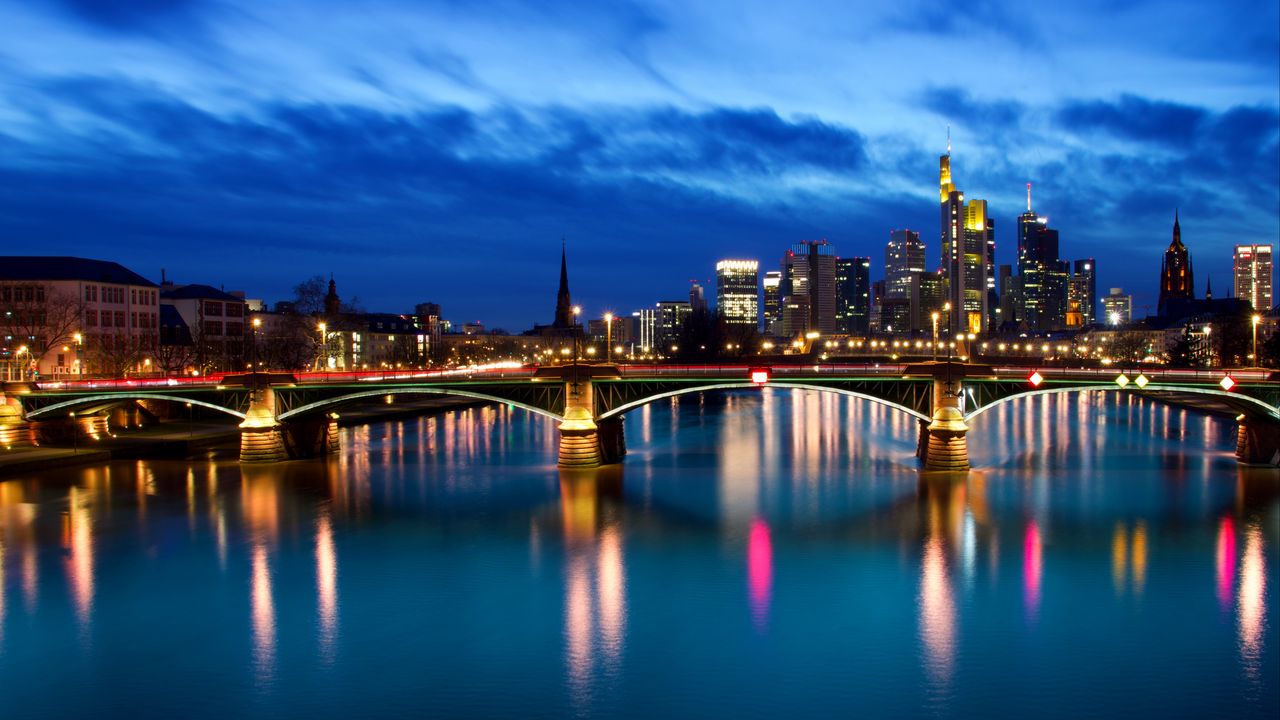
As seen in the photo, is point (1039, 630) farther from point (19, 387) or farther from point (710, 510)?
point (19, 387)

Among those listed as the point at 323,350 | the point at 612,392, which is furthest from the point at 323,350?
the point at 612,392

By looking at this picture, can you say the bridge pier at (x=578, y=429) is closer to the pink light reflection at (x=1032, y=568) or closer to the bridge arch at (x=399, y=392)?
the bridge arch at (x=399, y=392)

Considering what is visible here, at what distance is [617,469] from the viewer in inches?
2365

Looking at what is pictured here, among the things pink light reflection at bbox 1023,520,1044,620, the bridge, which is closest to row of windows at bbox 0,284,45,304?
the bridge

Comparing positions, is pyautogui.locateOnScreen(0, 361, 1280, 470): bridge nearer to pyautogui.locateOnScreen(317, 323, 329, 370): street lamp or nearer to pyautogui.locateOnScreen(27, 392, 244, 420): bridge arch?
pyautogui.locateOnScreen(27, 392, 244, 420): bridge arch

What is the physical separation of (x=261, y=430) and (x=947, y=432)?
143 feet

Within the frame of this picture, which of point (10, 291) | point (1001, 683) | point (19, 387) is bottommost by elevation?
point (1001, 683)

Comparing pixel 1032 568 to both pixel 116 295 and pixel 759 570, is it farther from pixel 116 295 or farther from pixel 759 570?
pixel 116 295

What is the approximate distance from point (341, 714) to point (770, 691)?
10.8m

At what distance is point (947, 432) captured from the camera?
5700 centimetres

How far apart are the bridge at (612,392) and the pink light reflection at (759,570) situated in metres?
14.0

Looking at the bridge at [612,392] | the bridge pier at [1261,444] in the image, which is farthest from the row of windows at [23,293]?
the bridge pier at [1261,444]

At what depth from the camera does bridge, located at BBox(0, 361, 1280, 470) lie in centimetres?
5600

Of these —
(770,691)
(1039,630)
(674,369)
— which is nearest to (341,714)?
(770,691)
